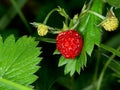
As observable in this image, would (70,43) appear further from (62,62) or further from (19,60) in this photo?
(19,60)

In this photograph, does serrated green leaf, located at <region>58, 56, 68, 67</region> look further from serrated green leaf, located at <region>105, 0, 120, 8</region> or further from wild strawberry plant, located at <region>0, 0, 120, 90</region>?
serrated green leaf, located at <region>105, 0, 120, 8</region>

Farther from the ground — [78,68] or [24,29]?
[24,29]

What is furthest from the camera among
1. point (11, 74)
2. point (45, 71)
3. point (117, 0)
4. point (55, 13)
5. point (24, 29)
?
point (24, 29)

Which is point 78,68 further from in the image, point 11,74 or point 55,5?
point 55,5

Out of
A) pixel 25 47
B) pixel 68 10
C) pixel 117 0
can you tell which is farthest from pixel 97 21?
pixel 68 10

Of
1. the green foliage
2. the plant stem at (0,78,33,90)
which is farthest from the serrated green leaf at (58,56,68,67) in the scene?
the plant stem at (0,78,33,90)

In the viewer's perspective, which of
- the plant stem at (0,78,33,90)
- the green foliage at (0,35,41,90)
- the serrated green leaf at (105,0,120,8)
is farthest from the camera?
the green foliage at (0,35,41,90)

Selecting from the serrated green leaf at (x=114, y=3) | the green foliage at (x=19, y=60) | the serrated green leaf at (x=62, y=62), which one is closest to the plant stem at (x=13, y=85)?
the green foliage at (x=19, y=60)
